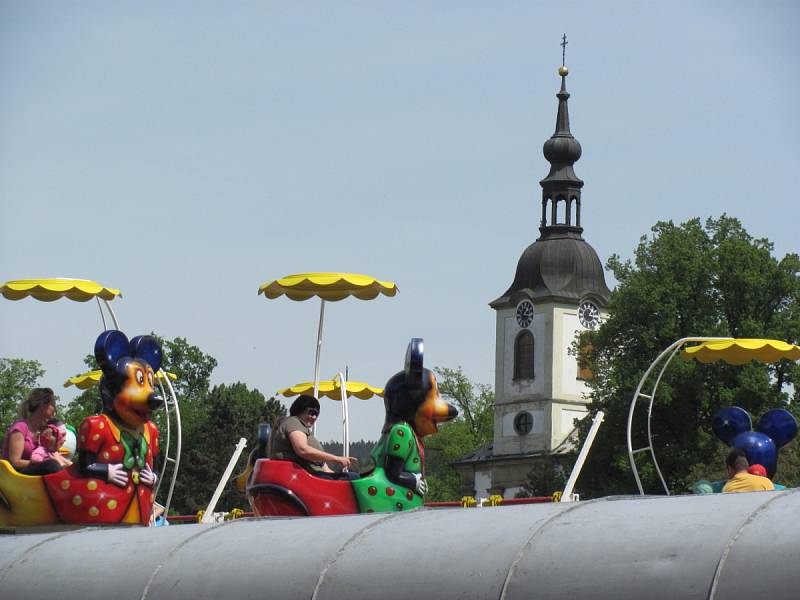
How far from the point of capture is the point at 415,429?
627 inches

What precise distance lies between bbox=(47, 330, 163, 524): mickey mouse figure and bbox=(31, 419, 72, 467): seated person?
0.40m

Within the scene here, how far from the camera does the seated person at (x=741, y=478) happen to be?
1438 cm

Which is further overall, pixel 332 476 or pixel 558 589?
pixel 332 476

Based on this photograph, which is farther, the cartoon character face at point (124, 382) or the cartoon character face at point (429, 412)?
the cartoon character face at point (429, 412)

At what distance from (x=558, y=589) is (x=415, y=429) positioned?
7471 mm

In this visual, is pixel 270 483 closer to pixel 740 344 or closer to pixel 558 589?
pixel 558 589

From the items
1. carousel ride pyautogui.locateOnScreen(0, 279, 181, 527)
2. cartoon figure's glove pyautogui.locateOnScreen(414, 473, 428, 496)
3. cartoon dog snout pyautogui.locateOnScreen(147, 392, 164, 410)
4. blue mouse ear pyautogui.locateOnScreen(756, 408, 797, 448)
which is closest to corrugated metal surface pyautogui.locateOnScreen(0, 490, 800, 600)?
carousel ride pyautogui.locateOnScreen(0, 279, 181, 527)

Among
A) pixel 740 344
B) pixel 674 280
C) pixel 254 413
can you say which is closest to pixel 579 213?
pixel 254 413

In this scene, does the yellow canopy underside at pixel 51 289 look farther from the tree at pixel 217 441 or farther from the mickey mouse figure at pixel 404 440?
the tree at pixel 217 441

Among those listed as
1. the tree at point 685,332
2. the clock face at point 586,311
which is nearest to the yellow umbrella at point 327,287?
the tree at point 685,332

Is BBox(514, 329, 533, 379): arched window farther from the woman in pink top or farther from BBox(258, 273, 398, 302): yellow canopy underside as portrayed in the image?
the woman in pink top

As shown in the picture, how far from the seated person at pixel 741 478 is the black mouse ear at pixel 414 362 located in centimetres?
268

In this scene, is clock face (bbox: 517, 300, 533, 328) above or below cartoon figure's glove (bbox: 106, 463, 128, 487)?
above

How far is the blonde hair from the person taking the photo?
15.2 meters
